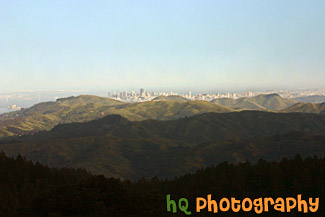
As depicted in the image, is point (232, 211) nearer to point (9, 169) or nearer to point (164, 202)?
point (164, 202)

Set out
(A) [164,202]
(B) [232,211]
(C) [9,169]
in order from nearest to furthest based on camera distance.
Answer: (A) [164,202] → (B) [232,211] → (C) [9,169]

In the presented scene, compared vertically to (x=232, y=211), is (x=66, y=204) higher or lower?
higher

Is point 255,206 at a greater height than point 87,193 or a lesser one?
lesser

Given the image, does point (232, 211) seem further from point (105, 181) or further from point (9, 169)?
point (9, 169)

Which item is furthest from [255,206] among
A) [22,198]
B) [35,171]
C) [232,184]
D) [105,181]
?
[35,171]

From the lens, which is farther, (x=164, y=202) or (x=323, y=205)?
(x=323, y=205)

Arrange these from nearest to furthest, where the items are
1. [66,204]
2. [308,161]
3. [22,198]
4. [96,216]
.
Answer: [96,216]
[66,204]
[22,198]
[308,161]

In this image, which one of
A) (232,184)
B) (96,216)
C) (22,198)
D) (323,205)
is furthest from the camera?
(232,184)

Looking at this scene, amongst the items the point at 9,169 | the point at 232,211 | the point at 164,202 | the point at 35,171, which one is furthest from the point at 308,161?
the point at 9,169

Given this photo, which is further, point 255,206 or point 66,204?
point 255,206
